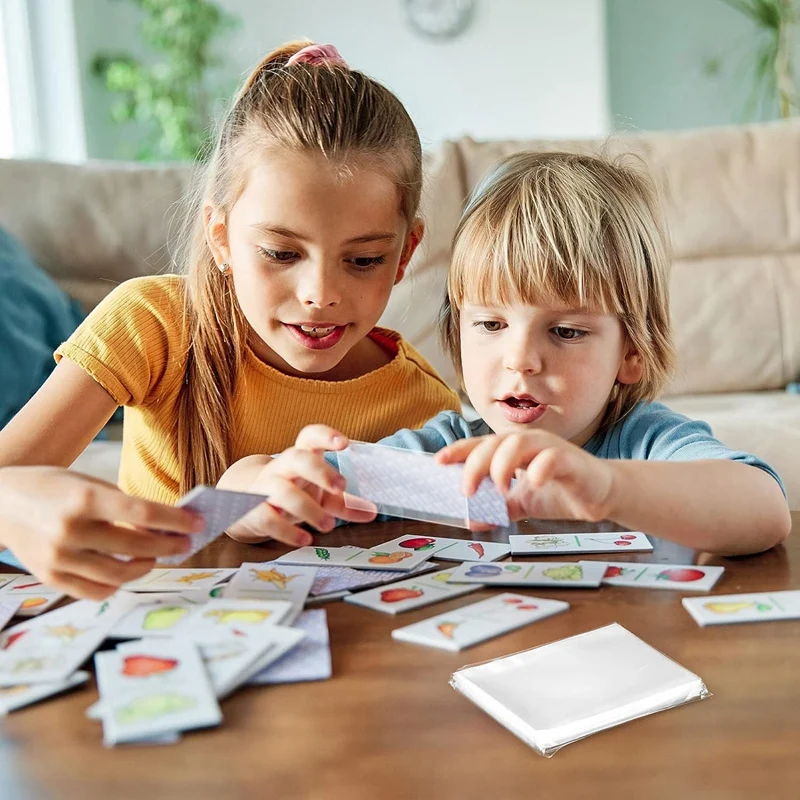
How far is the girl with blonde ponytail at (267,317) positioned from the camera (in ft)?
4.14

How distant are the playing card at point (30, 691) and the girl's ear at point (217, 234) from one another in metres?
0.83

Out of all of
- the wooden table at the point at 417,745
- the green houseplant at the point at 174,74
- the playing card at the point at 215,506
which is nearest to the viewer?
the wooden table at the point at 417,745

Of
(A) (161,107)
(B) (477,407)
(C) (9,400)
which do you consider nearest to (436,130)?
(A) (161,107)

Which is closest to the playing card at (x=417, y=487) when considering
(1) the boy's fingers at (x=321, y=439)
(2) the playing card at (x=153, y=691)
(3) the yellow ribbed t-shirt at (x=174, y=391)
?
(1) the boy's fingers at (x=321, y=439)

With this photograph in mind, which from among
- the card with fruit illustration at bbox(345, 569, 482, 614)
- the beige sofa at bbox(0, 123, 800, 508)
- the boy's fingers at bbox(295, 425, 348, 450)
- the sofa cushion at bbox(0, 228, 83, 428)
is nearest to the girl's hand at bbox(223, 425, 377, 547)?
the boy's fingers at bbox(295, 425, 348, 450)

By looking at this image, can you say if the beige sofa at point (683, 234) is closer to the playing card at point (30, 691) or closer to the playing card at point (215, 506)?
the playing card at point (215, 506)

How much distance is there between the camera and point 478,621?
0.80 meters

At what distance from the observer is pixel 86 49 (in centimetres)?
504

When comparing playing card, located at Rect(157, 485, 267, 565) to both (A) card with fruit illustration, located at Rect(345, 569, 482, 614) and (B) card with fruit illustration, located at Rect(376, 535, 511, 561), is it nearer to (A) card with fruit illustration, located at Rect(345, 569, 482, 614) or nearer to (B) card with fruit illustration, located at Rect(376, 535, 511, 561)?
(A) card with fruit illustration, located at Rect(345, 569, 482, 614)

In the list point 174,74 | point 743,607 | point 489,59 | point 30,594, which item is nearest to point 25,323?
point 30,594

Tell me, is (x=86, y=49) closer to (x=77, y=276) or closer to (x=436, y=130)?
(x=436, y=130)

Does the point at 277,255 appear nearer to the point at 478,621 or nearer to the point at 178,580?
the point at 178,580

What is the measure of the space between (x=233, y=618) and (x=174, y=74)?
4540 mm

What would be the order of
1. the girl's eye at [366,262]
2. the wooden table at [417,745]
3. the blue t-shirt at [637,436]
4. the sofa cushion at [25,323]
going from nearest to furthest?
the wooden table at [417,745] → the blue t-shirt at [637,436] → the girl's eye at [366,262] → the sofa cushion at [25,323]
